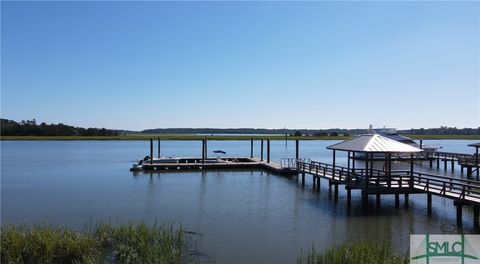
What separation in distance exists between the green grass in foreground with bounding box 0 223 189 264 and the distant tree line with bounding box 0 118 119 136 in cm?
13959

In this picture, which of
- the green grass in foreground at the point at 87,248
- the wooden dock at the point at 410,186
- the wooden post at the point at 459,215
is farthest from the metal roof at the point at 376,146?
the green grass in foreground at the point at 87,248

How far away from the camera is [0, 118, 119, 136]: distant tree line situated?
14286 cm

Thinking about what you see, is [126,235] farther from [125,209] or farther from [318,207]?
[318,207]

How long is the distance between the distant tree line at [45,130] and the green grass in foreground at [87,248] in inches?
5496

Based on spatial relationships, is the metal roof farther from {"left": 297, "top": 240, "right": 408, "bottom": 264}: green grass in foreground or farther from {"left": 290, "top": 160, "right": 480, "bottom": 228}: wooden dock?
{"left": 297, "top": 240, "right": 408, "bottom": 264}: green grass in foreground

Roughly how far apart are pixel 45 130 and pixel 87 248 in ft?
494

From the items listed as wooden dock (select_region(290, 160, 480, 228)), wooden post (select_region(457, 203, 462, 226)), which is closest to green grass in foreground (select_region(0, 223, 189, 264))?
wooden post (select_region(457, 203, 462, 226))

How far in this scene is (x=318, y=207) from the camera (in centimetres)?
2155

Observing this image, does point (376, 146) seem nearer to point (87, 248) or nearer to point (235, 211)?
point (235, 211)

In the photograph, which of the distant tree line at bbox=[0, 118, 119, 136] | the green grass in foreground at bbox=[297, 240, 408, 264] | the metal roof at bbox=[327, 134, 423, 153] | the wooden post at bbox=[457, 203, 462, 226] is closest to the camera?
the green grass in foreground at bbox=[297, 240, 408, 264]

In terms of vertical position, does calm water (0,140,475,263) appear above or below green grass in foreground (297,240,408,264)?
below

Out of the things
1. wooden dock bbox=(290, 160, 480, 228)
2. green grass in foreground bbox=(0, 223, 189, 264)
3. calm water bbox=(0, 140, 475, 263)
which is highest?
wooden dock bbox=(290, 160, 480, 228)

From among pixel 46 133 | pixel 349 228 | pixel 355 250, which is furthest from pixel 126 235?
pixel 46 133

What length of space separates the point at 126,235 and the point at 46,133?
488 ft
